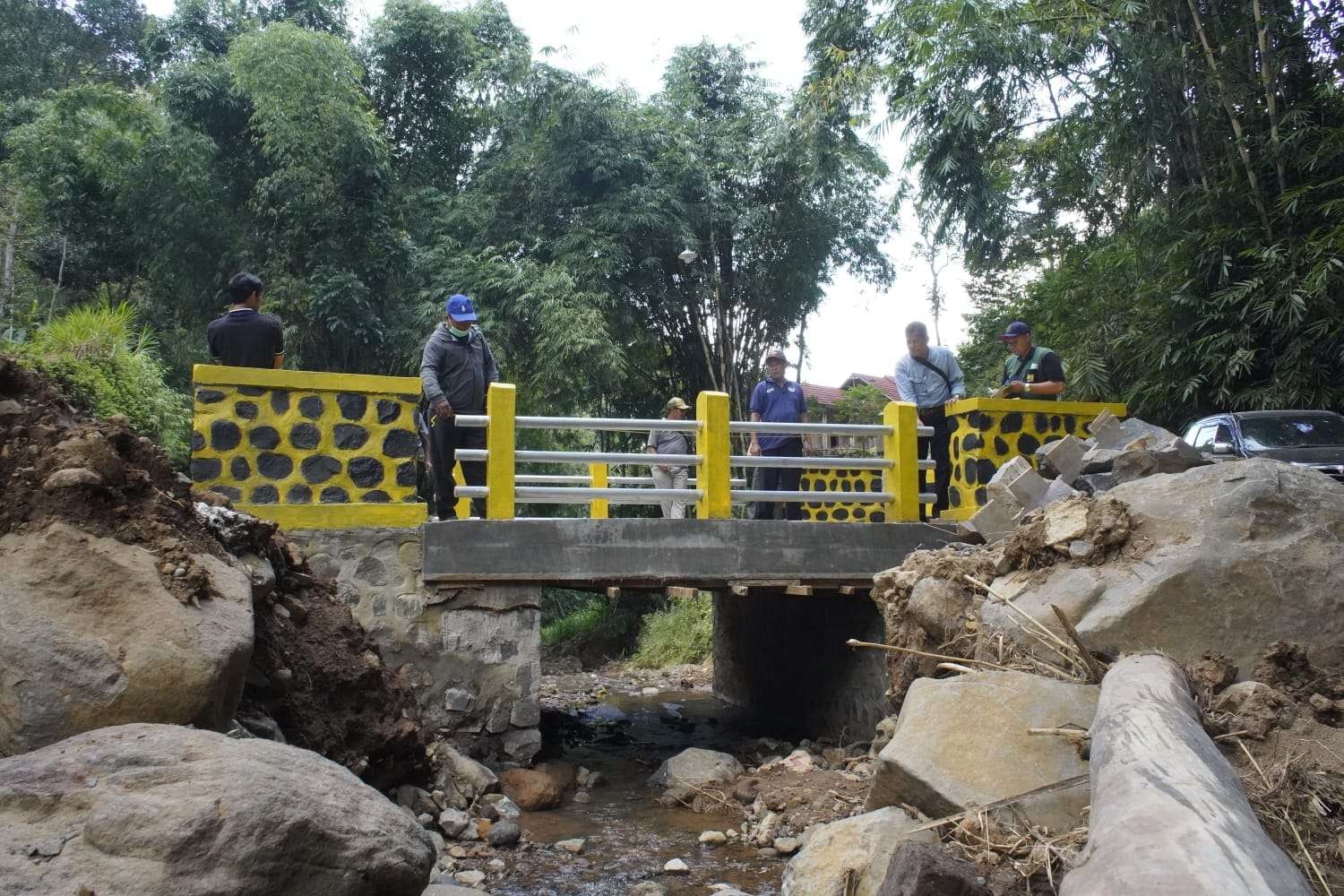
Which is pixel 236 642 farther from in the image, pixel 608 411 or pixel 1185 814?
pixel 608 411

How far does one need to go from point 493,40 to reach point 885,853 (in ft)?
53.1

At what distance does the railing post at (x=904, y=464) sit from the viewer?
762cm

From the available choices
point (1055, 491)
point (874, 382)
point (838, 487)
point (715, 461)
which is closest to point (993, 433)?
point (1055, 491)

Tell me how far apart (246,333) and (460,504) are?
1.80 meters

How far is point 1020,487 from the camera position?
6.18 m

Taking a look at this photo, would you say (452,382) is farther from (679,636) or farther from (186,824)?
(679,636)

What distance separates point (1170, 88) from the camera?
11.4 m

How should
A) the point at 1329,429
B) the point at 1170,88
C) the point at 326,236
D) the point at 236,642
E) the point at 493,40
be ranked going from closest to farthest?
1. the point at 236,642
2. the point at 1329,429
3. the point at 1170,88
4. the point at 326,236
5. the point at 493,40

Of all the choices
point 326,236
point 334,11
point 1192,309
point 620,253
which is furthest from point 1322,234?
point 334,11

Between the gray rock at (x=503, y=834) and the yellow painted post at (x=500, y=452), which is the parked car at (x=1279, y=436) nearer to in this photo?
the yellow painted post at (x=500, y=452)

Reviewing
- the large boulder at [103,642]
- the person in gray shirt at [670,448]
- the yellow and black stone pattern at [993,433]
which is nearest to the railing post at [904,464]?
the yellow and black stone pattern at [993,433]

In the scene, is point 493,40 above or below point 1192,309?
above

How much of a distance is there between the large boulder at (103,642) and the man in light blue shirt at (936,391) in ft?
18.0

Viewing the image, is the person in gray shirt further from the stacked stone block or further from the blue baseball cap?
the stacked stone block
